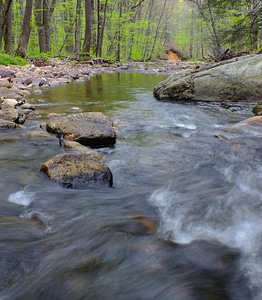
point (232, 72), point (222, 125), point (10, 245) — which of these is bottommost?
point (10, 245)

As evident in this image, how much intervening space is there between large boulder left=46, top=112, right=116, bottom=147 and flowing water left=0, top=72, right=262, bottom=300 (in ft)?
0.62

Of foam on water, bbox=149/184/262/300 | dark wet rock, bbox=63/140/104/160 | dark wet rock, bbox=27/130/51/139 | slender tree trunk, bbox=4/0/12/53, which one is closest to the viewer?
foam on water, bbox=149/184/262/300

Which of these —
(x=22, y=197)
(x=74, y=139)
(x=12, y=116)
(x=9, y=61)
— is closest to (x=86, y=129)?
(x=74, y=139)

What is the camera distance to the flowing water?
1649 millimetres

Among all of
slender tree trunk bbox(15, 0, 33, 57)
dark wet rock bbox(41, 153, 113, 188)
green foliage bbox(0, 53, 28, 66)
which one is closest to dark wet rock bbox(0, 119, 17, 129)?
dark wet rock bbox(41, 153, 113, 188)

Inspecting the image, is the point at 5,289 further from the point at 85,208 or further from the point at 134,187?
the point at 134,187

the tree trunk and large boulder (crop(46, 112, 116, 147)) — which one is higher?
the tree trunk

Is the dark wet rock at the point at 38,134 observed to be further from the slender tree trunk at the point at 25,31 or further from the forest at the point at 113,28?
the slender tree trunk at the point at 25,31

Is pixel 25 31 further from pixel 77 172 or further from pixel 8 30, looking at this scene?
pixel 77 172

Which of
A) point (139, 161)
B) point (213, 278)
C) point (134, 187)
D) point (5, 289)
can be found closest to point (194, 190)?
point (134, 187)

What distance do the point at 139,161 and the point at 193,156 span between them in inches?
26.3

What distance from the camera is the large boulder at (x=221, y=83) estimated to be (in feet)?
21.9

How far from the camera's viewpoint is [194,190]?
2.88 meters

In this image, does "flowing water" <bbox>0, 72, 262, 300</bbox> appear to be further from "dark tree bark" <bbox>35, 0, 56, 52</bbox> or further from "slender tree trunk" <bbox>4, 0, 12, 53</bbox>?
"dark tree bark" <bbox>35, 0, 56, 52</bbox>
